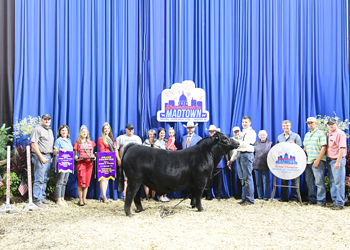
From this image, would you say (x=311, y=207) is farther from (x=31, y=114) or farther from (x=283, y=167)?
(x=31, y=114)

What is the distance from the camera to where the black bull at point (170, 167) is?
3727mm

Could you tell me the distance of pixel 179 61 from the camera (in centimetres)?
560

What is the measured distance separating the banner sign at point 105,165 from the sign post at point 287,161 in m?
2.66

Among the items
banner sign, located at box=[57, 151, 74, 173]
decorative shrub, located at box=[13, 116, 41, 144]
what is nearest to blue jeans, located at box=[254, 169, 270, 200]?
banner sign, located at box=[57, 151, 74, 173]

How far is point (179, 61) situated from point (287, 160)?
2.74 metres

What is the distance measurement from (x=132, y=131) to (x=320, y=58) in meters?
4.08

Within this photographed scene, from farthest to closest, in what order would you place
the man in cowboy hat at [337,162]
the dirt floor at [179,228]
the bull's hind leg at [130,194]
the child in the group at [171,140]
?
the child in the group at [171,140] → the man in cowboy hat at [337,162] → the bull's hind leg at [130,194] → the dirt floor at [179,228]

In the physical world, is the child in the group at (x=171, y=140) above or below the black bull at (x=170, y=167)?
above

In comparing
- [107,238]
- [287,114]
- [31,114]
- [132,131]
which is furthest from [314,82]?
[31,114]

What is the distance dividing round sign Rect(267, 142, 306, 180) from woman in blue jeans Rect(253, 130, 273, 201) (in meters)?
0.20

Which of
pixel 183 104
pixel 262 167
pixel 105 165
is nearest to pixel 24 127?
pixel 105 165

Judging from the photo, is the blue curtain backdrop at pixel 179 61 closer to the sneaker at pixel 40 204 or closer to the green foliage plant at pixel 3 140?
the green foliage plant at pixel 3 140

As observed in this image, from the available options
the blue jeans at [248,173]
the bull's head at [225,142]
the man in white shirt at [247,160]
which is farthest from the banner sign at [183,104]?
the bull's head at [225,142]

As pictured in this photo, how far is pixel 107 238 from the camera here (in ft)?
9.20
